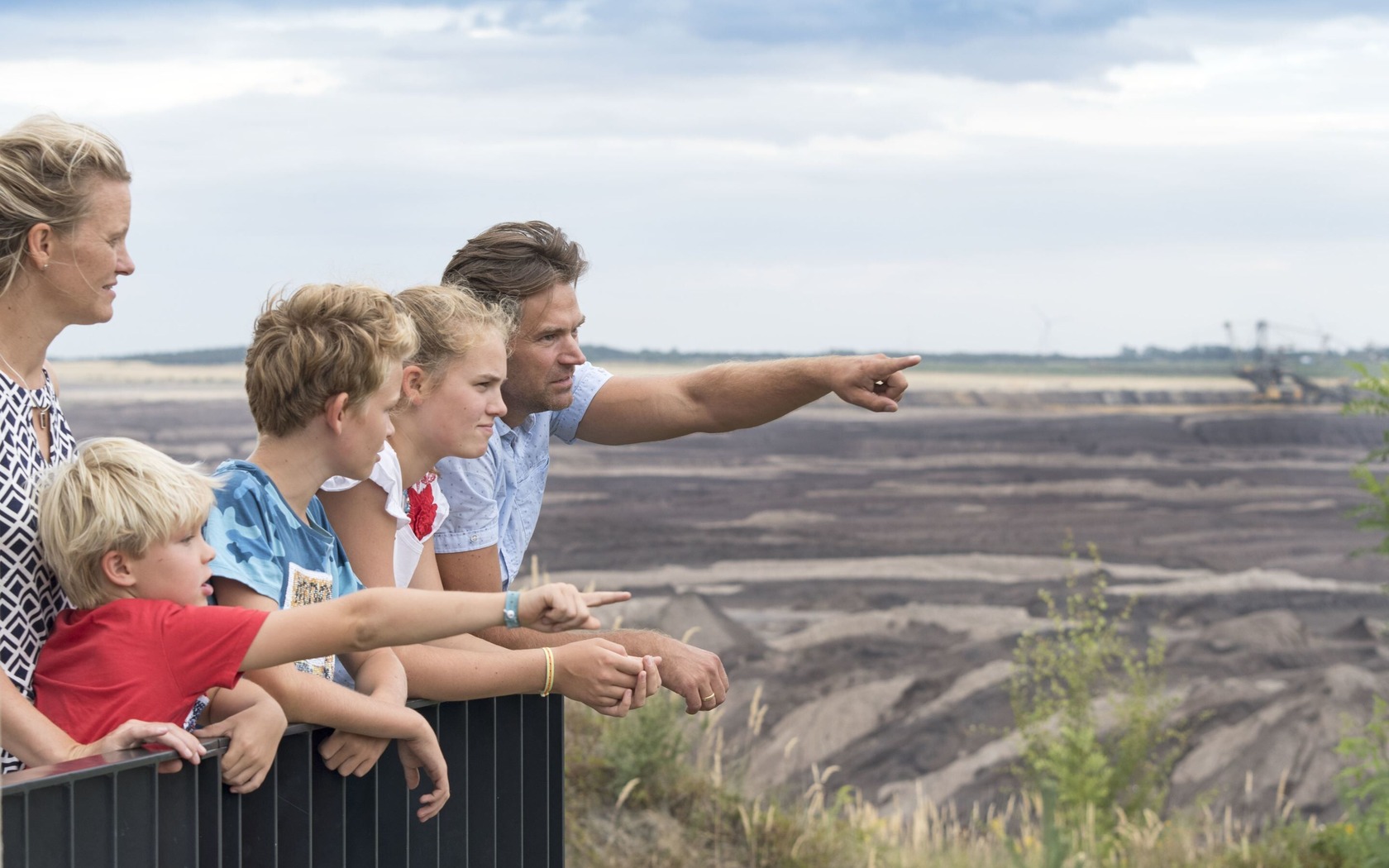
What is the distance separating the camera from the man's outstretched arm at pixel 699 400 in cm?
403

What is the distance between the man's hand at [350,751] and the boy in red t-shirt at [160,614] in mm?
345

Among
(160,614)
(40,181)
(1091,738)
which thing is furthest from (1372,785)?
(40,181)

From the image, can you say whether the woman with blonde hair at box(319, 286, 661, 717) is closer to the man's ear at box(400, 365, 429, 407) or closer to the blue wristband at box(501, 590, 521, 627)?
the man's ear at box(400, 365, 429, 407)

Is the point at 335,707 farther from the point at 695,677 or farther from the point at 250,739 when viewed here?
the point at 695,677

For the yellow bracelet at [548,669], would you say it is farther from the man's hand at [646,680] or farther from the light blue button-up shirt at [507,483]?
the light blue button-up shirt at [507,483]

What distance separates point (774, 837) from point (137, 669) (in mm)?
6512

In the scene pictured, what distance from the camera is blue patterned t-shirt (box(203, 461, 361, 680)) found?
7.90ft

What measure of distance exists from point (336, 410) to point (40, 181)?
0.65 metres

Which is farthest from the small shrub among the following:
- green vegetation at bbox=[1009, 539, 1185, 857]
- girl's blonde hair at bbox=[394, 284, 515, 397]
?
girl's blonde hair at bbox=[394, 284, 515, 397]

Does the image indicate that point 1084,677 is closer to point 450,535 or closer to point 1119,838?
point 1119,838

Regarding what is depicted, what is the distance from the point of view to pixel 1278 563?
52094 millimetres

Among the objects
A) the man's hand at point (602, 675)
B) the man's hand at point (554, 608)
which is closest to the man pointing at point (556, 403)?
the man's hand at point (602, 675)

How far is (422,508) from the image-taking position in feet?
10.2

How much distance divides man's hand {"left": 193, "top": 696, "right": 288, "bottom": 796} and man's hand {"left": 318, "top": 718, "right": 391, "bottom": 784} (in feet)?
0.66
